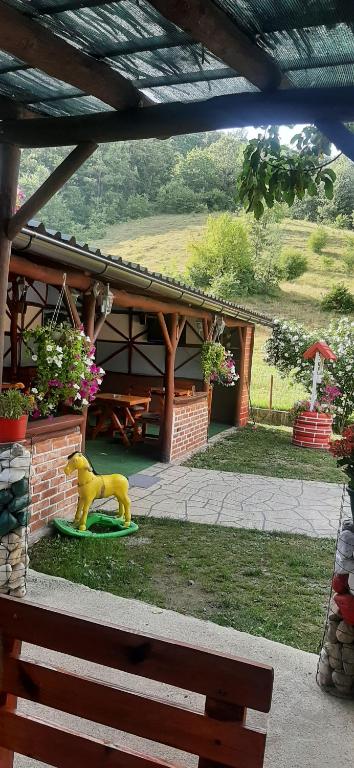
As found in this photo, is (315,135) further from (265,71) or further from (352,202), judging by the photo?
(352,202)

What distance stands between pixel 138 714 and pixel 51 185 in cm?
254

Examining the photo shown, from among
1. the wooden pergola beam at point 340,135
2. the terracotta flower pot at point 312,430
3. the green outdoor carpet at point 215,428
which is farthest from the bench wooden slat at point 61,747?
the terracotta flower pot at point 312,430

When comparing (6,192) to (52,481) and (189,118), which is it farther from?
(52,481)

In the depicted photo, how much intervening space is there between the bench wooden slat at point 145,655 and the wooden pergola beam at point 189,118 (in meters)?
1.89

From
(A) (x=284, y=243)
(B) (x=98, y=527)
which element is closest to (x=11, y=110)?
(B) (x=98, y=527)

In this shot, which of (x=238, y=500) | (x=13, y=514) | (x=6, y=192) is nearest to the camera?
(x=6, y=192)

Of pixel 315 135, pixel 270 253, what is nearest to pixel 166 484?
pixel 315 135

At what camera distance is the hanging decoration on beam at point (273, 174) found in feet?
8.56

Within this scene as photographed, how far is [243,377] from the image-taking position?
12867 millimetres

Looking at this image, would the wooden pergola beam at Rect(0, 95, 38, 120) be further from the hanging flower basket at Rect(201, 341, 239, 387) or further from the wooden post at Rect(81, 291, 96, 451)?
the hanging flower basket at Rect(201, 341, 239, 387)

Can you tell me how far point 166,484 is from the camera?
23.8 feet

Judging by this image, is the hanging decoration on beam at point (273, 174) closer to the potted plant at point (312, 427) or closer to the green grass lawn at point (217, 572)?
the green grass lawn at point (217, 572)

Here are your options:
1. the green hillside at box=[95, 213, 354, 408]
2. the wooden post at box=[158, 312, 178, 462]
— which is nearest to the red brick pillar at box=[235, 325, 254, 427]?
the wooden post at box=[158, 312, 178, 462]

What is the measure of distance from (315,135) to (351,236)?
37.6 meters
